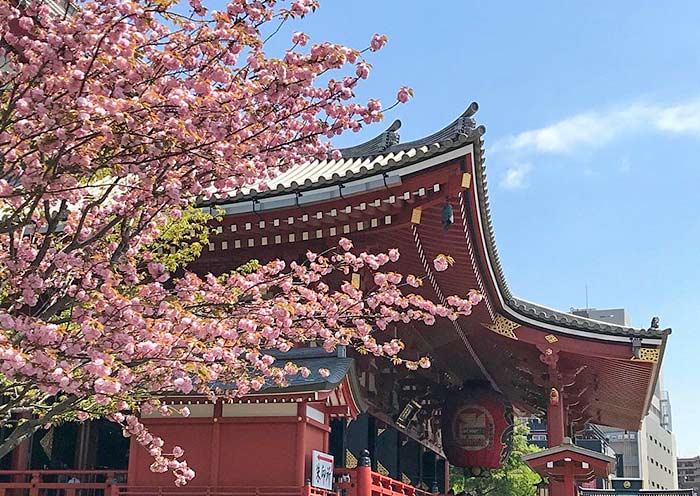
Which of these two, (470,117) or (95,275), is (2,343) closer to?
(95,275)

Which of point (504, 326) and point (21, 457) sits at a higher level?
point (504, 326)

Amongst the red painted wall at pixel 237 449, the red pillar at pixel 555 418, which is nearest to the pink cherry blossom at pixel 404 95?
the red painted wall at pixel 237 449

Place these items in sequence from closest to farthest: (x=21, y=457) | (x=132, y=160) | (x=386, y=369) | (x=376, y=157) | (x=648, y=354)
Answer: (x=132, y=160)
(x=21, y=457)
(x=376, y=157)
(x=648, y=354)
(x=386, y=369)

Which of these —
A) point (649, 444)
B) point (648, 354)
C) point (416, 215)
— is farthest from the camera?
point (649, 444)

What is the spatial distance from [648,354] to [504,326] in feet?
8.03

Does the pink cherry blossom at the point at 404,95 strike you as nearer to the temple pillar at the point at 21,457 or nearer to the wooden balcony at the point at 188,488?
the wooden balcony at the point at 188,488

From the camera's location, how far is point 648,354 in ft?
44.3

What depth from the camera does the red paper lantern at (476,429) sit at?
54.4 ft

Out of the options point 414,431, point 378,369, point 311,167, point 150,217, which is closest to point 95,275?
point 150,217

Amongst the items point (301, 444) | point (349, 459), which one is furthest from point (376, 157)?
point (301, 444)

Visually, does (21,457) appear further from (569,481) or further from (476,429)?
(476,429)

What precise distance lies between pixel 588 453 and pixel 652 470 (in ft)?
221

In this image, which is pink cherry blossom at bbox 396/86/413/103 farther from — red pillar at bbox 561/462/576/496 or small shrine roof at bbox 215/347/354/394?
red pillar at bbox 561/462/576/496

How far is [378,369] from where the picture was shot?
570 inches
